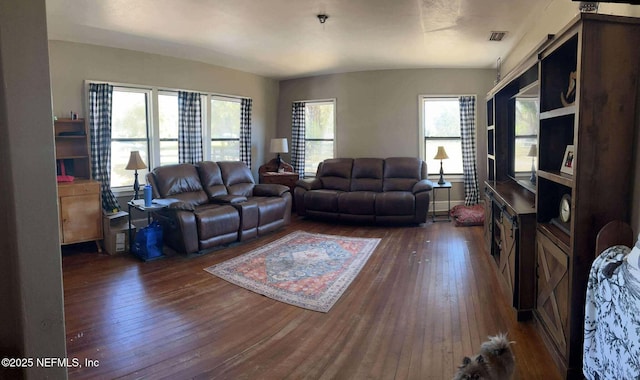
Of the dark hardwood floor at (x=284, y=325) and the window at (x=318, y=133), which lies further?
the window at (x=318, y=133)

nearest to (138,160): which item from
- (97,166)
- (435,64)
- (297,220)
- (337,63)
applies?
(97,166)

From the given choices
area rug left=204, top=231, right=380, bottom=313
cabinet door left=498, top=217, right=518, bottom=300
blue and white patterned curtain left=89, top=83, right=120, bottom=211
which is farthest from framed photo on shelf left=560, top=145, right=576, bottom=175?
blue and white patterned curtain left=89, top=83, right=120, bottom=211

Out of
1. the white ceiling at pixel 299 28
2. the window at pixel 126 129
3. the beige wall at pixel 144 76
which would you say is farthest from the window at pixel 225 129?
the window at pixel 126 129

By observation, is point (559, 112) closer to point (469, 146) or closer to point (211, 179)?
point (211, 179)

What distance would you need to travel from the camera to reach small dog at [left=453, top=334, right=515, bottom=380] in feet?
5.57

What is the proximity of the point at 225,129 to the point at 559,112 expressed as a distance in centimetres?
556

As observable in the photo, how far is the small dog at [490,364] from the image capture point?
1.70 meters

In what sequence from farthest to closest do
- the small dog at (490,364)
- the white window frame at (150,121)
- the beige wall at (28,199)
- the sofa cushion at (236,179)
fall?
1. the sofa cushion at (236,179)
2. the white window frame at (150,121)
3. the small dog at (490,364)
4. the beige wall at (28,199)

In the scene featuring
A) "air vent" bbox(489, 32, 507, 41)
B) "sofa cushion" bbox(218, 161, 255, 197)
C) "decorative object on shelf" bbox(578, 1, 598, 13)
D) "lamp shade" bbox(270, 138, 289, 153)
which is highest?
"air vent" bbox(489, 32, 507, 41)

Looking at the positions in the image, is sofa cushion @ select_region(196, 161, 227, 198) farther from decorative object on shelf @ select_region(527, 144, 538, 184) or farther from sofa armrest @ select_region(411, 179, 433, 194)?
decorative object on shelf @ select_region(527, 144, 538, 184)

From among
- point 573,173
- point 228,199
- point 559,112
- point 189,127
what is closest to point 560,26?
point 559,112

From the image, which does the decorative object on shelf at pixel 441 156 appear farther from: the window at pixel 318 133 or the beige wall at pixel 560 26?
the window at pixel 318 133

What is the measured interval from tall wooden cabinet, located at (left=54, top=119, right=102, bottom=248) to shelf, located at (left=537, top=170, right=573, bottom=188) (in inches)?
185

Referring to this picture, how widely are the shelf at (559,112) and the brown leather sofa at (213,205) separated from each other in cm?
355
